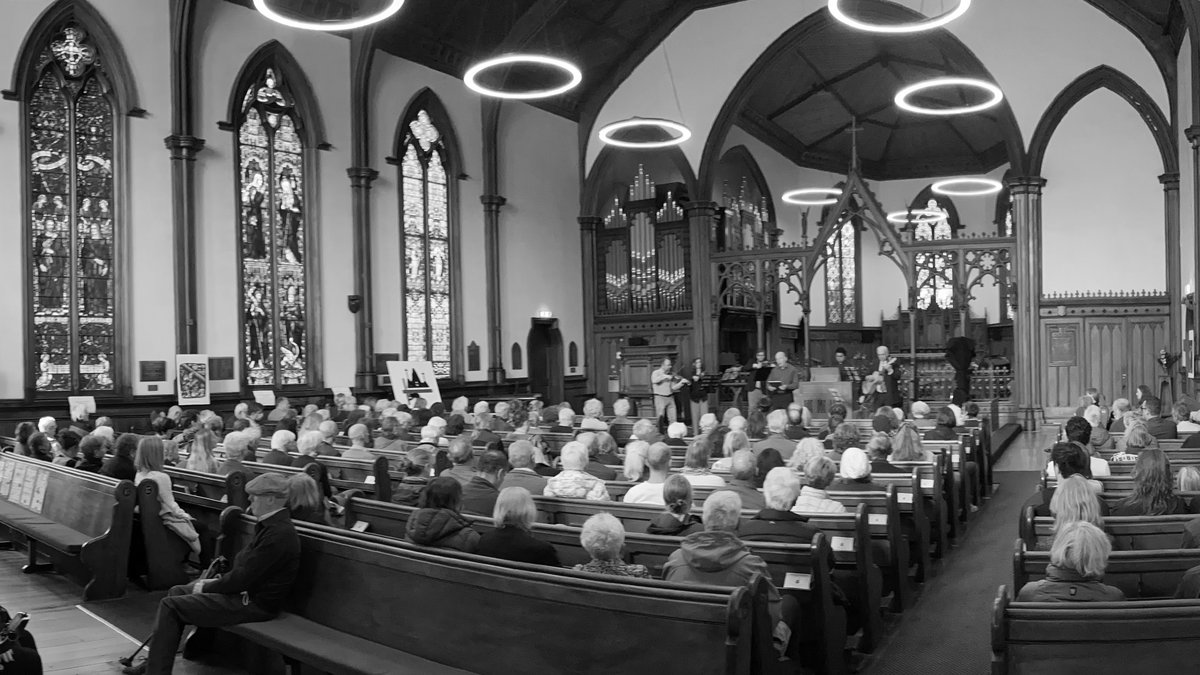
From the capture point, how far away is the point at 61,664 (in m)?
5.01

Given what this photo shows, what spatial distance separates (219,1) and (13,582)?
35.3ft

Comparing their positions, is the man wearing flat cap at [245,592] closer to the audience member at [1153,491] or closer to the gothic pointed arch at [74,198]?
the audience member at [1153,491]

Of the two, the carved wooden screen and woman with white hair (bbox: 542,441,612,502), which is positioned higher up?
the carved wooden screen

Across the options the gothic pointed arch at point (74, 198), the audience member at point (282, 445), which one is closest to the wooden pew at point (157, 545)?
the audience member at point (282, 445)

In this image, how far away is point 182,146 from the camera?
14406 mm

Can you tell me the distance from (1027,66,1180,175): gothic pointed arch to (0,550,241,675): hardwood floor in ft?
→ 54.8

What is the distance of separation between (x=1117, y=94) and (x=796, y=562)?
1618 centimetres

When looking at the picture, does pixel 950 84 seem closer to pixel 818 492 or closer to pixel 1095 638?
pixel 818 492

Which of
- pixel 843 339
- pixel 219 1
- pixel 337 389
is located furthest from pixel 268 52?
A: pixel 843 339

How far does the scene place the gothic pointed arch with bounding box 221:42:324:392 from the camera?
51.1ft

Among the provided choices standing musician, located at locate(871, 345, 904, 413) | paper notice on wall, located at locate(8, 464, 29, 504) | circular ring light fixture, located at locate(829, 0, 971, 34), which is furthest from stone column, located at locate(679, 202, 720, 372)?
paper notice on wall, located at locate(8, 464, 29, 504)

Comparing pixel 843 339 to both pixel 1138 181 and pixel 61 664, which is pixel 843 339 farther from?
pixel 61 664

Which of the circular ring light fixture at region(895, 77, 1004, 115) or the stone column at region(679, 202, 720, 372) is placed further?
the stone column at region(679, 202, 720, 372)

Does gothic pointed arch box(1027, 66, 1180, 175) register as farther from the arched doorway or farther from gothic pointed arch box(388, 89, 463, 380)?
gothic pointed arch box(388, 89, 463, 380)
